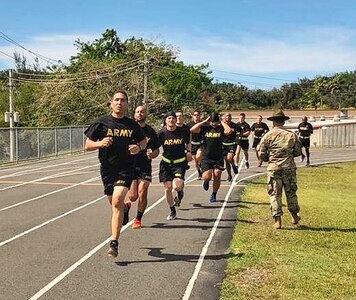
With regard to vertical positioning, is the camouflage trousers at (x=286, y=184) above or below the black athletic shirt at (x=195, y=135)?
below

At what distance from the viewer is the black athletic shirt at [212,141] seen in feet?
40.9

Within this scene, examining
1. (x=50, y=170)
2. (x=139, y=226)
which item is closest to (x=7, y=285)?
(x=139, y=226)

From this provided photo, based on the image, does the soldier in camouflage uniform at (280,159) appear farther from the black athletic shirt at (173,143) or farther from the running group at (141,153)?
the running group at (141,153)

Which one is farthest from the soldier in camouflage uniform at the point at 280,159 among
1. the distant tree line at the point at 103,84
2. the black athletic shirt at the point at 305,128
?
the distant tree line at the point at 103,84

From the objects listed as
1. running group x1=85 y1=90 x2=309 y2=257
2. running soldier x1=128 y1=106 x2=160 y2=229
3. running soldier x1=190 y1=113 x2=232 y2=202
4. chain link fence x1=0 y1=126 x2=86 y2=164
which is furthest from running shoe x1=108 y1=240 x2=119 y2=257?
chain link fence x1=0 y1=126 x2=86 y2=164

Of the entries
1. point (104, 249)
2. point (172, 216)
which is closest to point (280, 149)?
point (172, 216)

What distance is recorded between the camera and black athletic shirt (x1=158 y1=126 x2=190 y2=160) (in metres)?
10.5

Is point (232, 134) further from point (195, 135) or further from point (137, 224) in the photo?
point (137, 224)

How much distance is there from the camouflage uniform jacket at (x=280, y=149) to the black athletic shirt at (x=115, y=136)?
3.13 metres

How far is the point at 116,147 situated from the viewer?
723 centimetres

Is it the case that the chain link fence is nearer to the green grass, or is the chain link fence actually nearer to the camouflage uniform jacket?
the green grass

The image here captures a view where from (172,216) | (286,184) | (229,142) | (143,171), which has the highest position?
(229,142)

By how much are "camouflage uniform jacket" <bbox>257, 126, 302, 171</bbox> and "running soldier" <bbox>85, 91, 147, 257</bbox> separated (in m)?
3.08

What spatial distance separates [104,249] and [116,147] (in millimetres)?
1495
